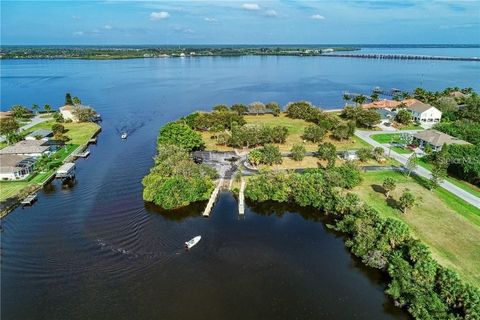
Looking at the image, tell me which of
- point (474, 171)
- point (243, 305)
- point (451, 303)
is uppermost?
point (474, 171)

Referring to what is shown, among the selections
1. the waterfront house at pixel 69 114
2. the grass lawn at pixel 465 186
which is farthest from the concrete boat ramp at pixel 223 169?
the waterfront house at pixel 69 114

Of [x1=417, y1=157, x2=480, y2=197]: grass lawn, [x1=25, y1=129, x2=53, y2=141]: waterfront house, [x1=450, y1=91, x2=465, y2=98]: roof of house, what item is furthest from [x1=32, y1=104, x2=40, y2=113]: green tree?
[x1=450, y1=91, x2=465, y2=98]: roof of house

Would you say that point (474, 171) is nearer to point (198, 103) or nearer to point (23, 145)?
point (23, 145)

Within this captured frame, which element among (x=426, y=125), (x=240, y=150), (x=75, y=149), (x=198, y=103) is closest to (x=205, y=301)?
(x=240, y=150)

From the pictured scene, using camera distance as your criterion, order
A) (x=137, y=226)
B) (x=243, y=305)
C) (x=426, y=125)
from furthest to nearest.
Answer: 1. (x=426, y=125)
2. (x=137, y=226)
3. (x=243, y=305)

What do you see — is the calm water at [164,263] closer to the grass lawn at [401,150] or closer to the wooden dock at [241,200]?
the wooden dock at [241,200]

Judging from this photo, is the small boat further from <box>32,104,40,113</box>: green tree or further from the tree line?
<box>32,104,40,113</box>: green tree
